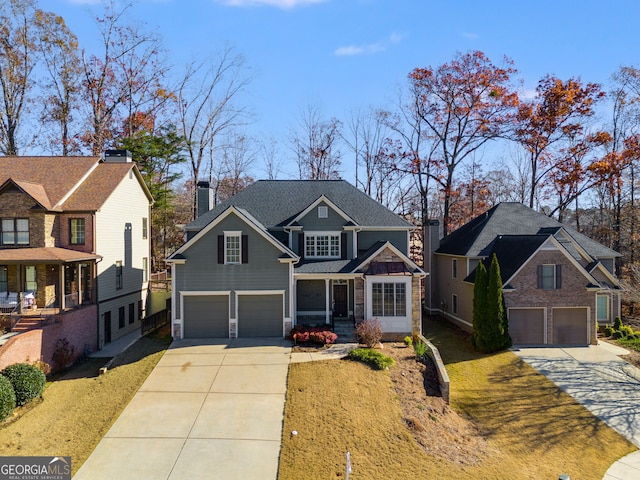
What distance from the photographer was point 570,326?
20.9m

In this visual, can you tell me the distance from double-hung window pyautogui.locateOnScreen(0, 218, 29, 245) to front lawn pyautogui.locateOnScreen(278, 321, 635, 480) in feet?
48.2

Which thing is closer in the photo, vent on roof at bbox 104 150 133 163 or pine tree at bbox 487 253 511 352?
pine tree at bbox 487 253 511 352

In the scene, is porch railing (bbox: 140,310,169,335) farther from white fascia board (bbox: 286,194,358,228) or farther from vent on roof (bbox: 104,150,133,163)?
vent on roof (bbox: 104,150,133,163)

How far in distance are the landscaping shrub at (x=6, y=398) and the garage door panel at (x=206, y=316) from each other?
24.0 feet

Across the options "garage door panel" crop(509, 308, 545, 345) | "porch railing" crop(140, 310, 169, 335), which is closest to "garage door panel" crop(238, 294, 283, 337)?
"porch railing" crop(140, 310, 169, 335)

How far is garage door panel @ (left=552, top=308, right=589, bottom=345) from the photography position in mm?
20859

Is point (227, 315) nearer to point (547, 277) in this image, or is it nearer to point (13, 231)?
point (13, 231)

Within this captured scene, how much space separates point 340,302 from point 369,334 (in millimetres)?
4921

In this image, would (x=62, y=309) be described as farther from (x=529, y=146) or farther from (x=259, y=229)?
(x=529, y=146)

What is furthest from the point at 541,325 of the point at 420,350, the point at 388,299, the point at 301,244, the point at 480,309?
the point at 301,244

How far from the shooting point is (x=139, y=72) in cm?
3164

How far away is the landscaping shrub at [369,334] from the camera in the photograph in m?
17.5

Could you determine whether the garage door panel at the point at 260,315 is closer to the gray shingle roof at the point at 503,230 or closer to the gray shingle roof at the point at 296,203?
the gray shingle roof at the point at 296,203

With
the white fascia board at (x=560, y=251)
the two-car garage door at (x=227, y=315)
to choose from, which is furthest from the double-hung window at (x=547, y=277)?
the two-car garage door at (x=227, y=315)
